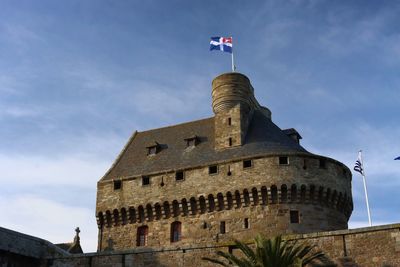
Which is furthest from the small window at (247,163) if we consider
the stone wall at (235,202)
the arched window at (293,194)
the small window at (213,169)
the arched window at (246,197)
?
the arched window at (293,194)

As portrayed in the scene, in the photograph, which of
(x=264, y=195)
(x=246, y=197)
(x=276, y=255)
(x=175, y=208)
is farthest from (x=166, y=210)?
(x=276, y=255)

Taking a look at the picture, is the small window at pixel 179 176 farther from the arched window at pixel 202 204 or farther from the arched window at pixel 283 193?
the arched window at pixel 283 193

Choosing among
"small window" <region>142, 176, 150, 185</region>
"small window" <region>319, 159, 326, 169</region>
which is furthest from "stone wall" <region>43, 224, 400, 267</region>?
"small window" <region>319, 159, 326, 169</region>

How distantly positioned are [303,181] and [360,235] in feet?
34.9

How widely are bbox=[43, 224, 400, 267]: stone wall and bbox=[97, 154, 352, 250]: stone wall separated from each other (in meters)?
5.64

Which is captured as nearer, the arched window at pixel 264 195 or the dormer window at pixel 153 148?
the arched window at pixel 264 195

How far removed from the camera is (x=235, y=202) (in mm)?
31891

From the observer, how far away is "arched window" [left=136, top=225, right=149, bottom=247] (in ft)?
111

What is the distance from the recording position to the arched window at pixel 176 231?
32.9 m

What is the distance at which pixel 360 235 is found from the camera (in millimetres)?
20750

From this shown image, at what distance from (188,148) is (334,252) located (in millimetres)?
16883

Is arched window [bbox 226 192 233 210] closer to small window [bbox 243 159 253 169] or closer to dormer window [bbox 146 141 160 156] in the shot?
small window [bbox 243 159 253 169]

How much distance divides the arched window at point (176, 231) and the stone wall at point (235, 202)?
0.26 m

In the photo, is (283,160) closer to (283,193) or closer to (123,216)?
(283,193)
